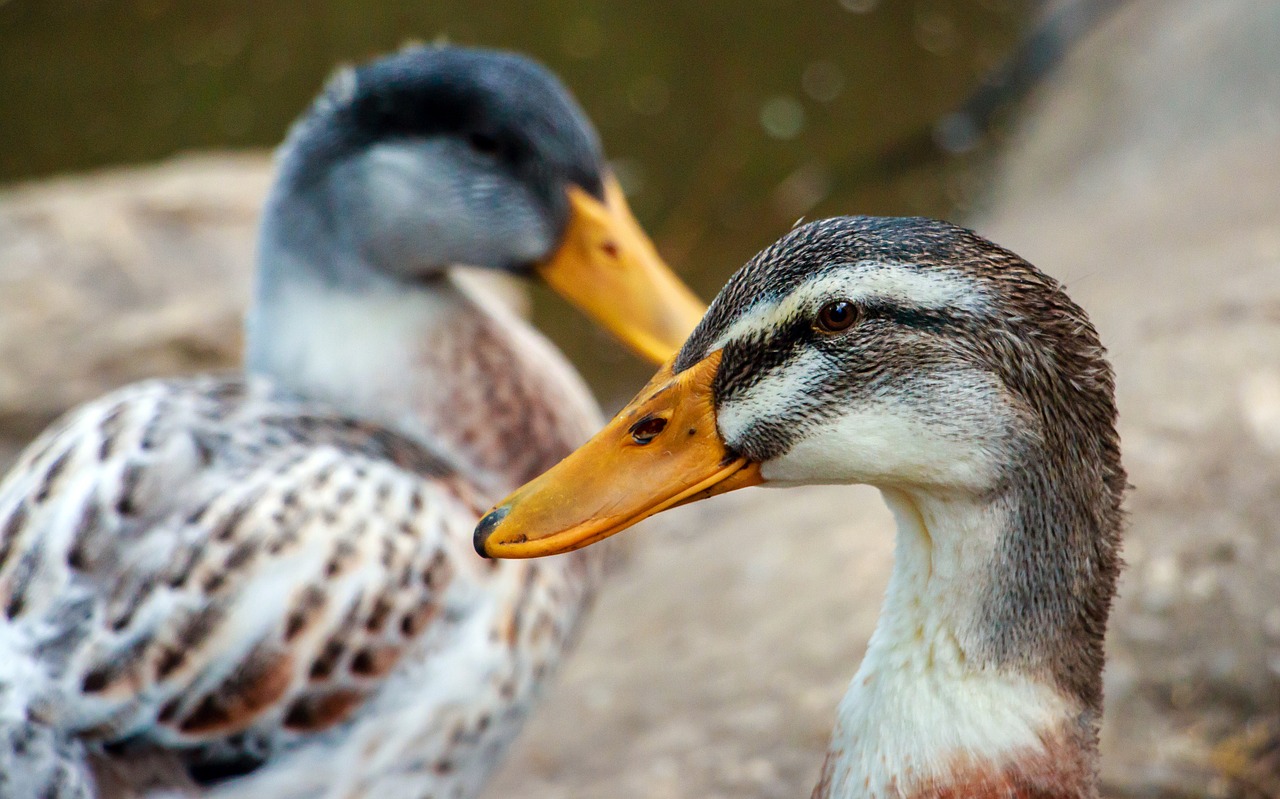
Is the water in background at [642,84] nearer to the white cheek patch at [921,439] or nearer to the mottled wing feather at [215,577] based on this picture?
the mottled wing feather at [215,577]

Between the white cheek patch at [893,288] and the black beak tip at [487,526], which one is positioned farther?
the black beak tip at [487,526]

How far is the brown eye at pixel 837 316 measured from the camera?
4.44 ft

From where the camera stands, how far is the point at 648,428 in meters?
1.47

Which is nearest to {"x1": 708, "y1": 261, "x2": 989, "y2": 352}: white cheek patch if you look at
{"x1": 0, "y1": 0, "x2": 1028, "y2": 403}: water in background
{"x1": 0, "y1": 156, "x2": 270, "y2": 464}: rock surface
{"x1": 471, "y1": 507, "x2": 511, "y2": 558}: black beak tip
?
{"x1": 471, "y1": 507, "x2": 511, "y2": 558}: black beak tip

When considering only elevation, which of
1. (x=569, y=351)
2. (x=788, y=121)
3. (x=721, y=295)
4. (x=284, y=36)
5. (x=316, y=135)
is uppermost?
(x=788, y=121)

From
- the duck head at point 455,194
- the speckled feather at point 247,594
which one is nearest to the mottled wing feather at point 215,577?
the speckled feather at point 247,594

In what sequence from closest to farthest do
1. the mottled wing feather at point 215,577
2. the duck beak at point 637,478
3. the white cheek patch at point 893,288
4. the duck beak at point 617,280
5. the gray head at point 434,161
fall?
the white cheek patch at point 893,288 → the duck beak at point 637,478 → the mottled wing feather at point 215,577 → the gray head at point 434,161 → the duck beak at point 617,280

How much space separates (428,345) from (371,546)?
0.60 m

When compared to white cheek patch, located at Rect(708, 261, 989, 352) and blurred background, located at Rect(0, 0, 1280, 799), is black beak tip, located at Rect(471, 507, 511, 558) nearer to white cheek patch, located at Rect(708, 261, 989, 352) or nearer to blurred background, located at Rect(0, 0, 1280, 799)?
white cheek patch, located at Rect(708, 261, 989, 352)

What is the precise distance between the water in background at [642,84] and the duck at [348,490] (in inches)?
108

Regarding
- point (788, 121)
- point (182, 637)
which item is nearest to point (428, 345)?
point (182, 637)

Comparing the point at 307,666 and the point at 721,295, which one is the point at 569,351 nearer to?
the point at 307,666

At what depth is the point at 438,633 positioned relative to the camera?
226cm

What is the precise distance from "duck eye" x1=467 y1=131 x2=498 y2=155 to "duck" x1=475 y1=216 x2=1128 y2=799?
125 cm
